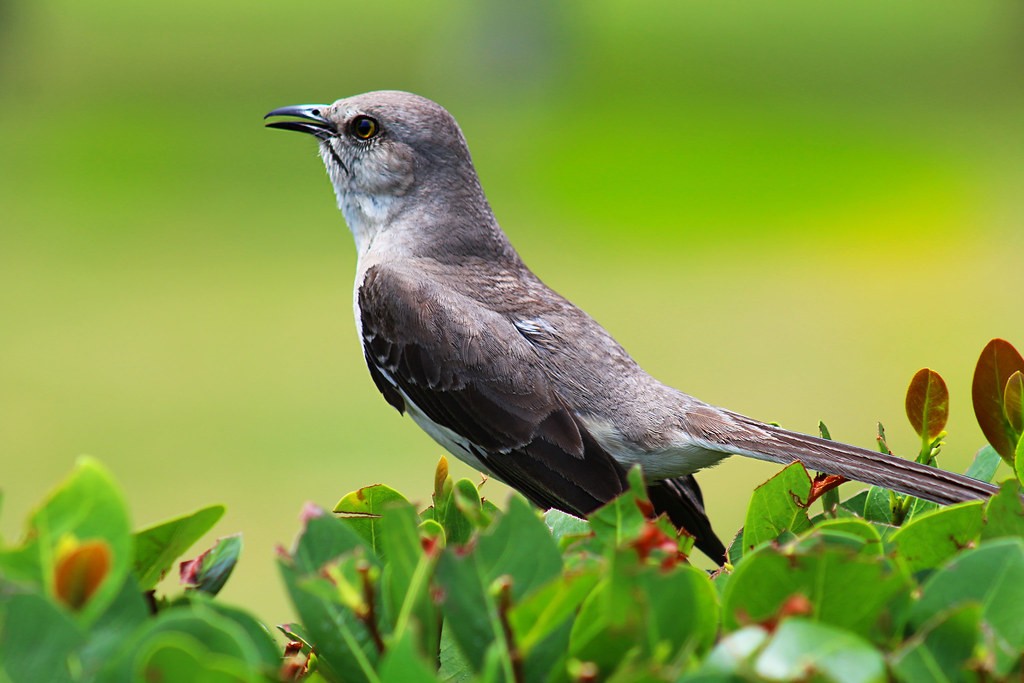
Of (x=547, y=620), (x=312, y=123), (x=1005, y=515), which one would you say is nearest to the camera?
(x=547, y=620)

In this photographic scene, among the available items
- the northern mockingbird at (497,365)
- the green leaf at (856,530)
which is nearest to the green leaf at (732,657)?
the green leaf at (856,530)

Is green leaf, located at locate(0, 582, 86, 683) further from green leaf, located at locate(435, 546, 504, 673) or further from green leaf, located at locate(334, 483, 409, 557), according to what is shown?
green leaf, located at locate(334, 483, 409, 557)

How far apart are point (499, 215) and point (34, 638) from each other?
1819cm

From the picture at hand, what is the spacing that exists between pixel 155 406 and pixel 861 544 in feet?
41.0

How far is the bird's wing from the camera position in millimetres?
4242

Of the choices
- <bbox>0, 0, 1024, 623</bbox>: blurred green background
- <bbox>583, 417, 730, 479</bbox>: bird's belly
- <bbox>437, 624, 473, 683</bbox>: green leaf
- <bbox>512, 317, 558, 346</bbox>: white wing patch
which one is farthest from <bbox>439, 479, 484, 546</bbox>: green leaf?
<bbox>0, 0, 1024, 623</bbox>: blurred green background

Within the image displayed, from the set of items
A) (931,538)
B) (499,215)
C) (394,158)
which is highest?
(394,158)

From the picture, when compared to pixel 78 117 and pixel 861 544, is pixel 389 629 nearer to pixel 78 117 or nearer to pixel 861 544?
pixel 861 544

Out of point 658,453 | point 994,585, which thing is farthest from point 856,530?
point 658,453

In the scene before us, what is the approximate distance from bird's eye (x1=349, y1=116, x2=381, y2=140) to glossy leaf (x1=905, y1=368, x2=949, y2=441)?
293cm

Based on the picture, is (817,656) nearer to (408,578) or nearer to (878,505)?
(408,578)

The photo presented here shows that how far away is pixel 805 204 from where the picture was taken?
2058 cm

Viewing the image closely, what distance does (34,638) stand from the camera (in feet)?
5.11

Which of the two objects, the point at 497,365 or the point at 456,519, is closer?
the point at 456,519
